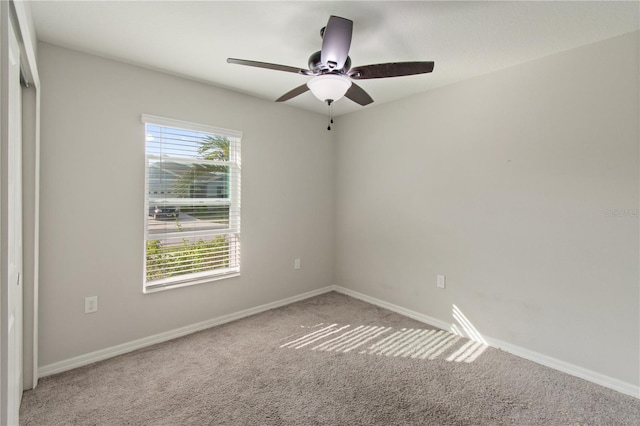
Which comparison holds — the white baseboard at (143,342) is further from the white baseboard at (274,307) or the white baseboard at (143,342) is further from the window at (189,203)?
the window at (189,203)

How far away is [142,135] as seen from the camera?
103 inches

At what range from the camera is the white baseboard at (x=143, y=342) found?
226cm

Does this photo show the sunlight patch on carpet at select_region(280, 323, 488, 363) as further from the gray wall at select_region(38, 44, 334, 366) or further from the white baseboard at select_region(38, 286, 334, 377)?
the gray wall at select_region(38, 44, 334, 366)

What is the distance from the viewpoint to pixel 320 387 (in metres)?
2.11

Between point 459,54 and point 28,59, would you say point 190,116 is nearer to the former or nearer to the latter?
point 28,59

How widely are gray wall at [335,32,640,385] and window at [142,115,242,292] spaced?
167 cm

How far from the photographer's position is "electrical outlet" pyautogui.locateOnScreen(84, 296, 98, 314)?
238cm

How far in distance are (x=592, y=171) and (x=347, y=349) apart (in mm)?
2271

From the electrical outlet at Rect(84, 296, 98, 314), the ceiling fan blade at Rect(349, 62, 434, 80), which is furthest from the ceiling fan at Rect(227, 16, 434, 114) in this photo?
the electrical outlet at Rect(84, 296, 98, 314)

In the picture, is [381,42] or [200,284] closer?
[381,42]

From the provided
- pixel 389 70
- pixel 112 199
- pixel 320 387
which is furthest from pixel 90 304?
pixel 389 70

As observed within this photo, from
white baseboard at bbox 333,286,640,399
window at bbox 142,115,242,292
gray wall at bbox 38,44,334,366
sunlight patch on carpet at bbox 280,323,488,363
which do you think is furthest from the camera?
window at bbox 142,115,242,292

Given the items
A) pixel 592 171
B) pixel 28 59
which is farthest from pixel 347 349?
pixel 28 59

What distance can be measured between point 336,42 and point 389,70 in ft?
1.30
